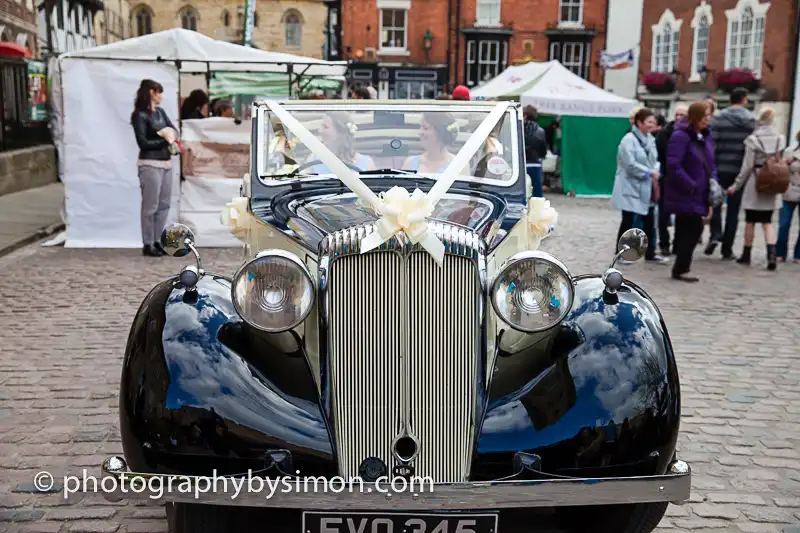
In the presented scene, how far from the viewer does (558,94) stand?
19.8 m

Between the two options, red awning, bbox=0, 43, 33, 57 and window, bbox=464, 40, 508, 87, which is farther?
window, bbox=464, 40, 508, 87

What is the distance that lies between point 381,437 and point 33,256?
27.8 feet

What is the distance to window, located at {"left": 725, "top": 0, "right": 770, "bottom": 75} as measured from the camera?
2502 centimetres

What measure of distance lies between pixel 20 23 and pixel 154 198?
462 inches

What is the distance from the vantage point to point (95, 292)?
816 cm

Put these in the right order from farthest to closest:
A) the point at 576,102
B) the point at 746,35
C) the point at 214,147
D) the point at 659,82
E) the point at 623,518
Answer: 1. the point at 659,82
2. the point at 746,35
3. the point at 576,102
4. the point at 214,147
5. the point at 623,518

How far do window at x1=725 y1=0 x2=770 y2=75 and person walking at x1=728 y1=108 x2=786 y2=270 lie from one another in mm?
16907

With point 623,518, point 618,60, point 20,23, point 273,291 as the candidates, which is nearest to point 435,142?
point 273,291

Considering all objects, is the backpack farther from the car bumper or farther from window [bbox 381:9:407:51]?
window [bbox 381:9:407:51]

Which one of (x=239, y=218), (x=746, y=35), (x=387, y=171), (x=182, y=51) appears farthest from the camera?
(x=746, y=35)

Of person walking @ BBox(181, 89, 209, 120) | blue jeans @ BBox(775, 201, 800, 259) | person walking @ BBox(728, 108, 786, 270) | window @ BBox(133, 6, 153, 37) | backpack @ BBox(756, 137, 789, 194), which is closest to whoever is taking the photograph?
backpack @ BBox(756, 137, 789, 194)

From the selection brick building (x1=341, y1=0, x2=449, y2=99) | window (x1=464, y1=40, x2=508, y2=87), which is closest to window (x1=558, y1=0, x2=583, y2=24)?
window (x1=464, y1=40, x2=508, y2=87)

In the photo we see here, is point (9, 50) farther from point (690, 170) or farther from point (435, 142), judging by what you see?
point (435, 142)

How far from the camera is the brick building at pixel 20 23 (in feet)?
58.0
